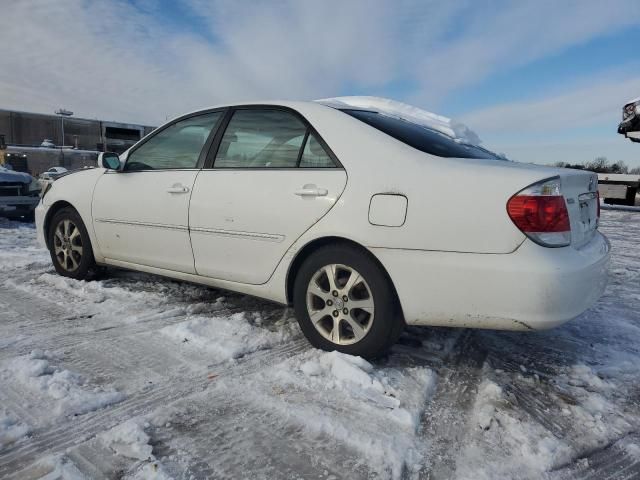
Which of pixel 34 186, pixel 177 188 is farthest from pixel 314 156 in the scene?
pixel 34 186

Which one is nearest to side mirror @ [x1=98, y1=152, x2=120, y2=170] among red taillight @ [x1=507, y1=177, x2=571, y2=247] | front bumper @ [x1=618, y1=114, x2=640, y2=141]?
red taillight @ [x1=507, y1=177, x2=571, y2=247]

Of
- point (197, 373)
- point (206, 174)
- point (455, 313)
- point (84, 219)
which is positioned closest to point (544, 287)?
point (455, 313)

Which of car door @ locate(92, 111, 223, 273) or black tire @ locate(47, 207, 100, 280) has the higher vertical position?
car door @ locate(92, 111, 223, 273)

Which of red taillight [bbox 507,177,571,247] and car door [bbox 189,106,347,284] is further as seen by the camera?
car door [bbox 189,106,347,284]

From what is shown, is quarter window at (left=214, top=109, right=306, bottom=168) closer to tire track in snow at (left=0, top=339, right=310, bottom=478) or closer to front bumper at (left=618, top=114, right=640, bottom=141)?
tire track in snow at (left=0, top=339, right=310, bottom=478)

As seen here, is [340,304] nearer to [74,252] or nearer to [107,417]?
[107,417]

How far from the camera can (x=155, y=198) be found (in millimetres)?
3512

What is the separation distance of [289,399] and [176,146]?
228 centimetres

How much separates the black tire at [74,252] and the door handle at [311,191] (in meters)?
2.39

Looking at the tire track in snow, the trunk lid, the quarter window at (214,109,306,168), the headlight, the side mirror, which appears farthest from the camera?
the headlight

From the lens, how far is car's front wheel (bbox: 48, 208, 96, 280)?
4.16 meters

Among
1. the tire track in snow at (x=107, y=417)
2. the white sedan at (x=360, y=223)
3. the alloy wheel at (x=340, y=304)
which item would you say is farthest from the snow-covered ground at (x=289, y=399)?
the white sedan at (x=360, y=223)

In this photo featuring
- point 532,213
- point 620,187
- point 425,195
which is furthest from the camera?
point 620,187

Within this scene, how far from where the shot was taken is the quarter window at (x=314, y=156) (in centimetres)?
277
